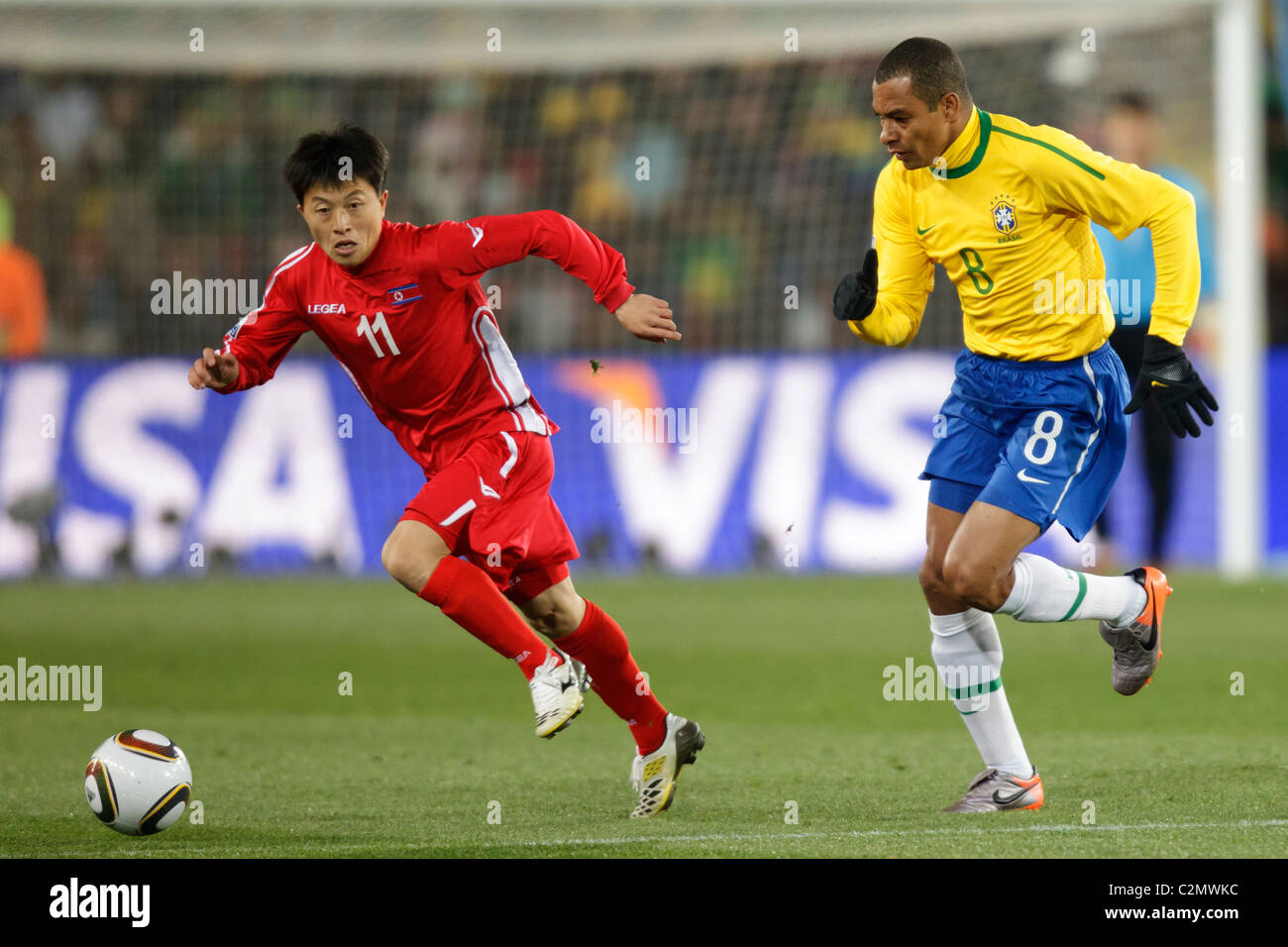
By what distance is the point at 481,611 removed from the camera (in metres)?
5.04

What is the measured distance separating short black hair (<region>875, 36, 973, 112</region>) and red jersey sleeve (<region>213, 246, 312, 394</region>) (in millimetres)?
1844

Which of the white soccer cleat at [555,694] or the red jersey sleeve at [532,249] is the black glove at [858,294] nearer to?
the red jersey sleeve at [532,249]

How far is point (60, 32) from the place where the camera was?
511 inches

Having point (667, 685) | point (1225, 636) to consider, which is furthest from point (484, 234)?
point (1225, 636)

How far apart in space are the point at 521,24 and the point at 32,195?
4358mm

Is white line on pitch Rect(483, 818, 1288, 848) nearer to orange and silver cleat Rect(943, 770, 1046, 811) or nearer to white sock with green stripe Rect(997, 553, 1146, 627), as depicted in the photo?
orange and silver cleat Rect(943, 770, 1046, 811)

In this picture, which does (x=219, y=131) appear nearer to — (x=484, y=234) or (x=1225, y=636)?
(x=1225, y=636)

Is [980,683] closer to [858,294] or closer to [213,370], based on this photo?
[858,294]

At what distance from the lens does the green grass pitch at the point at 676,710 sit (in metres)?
4.72

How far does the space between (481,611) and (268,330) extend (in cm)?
115

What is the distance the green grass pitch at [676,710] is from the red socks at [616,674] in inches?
9.6

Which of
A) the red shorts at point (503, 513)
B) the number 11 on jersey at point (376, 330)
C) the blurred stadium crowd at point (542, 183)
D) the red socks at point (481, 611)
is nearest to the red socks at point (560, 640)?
the red socks at point (481, 611)

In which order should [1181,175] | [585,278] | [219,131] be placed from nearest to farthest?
[585,278], [1181,175], [219,131]

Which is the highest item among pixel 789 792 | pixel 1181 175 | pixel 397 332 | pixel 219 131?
pixel 219 131
